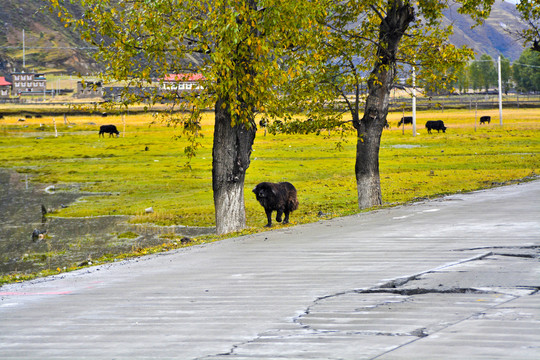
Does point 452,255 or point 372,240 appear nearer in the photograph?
point 452,255

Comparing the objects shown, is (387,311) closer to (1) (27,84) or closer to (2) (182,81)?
(2) (182,81)

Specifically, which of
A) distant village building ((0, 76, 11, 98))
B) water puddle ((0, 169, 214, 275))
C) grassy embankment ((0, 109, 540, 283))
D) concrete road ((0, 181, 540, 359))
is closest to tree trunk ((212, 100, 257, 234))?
grassy embankment ((0, 109, 540, 283))

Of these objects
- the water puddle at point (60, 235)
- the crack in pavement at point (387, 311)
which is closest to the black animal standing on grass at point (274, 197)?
the water puddle at point (60, 235)

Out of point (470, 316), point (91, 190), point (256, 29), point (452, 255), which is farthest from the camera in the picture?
point (91, 190)

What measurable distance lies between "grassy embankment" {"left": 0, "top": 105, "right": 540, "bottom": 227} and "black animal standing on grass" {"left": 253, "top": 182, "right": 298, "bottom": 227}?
585 mm

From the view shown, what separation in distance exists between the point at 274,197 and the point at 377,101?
191 inches

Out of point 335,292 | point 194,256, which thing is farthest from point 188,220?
point 335,292

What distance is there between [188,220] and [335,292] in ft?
63.2

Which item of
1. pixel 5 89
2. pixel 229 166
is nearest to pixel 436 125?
pixel 229 166

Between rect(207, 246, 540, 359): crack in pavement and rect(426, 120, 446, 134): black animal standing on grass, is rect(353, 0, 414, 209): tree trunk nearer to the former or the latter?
rect(207, 246, 540, 359): crack in pavement

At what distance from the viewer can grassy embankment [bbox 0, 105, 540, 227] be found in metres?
31.6

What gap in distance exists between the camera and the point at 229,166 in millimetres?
19812

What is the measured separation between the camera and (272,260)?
12.4 meters

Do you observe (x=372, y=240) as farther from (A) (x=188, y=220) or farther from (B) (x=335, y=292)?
(A) (x=188, y=220)
